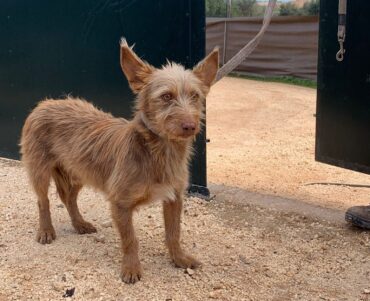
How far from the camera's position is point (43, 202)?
482cm

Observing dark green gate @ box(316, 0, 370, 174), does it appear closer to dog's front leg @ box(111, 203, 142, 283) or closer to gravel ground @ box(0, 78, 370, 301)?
gravel ground @ box(0, 78, 370, 301)

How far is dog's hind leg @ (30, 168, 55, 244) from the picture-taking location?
4.76m

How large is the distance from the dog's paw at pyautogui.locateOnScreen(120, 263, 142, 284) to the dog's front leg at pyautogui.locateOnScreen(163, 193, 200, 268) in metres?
0.36

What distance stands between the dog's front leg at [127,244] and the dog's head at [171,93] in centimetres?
69

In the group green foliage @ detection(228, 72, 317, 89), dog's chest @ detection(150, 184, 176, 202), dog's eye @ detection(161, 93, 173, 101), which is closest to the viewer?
dog's eye @ detection(161, 93, 173, 101)

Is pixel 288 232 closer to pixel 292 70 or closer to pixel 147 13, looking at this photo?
pixel 147 13

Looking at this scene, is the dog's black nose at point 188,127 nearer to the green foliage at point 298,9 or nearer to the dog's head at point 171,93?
the dog's head at point 171,93

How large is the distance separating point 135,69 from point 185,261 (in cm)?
160

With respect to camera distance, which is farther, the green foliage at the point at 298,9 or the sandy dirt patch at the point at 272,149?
the green foliage at the point at 298,9

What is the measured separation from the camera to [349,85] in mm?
5219

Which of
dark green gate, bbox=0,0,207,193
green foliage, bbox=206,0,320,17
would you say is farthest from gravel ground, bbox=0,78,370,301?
green foliage, bbox=206,0,320,17

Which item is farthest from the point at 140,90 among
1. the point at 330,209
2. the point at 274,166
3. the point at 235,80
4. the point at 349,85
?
the point at 235,80

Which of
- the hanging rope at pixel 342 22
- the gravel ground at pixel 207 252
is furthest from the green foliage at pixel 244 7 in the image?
the hanging rope at pixel 342 22

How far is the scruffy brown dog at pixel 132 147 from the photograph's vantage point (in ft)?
12.3
